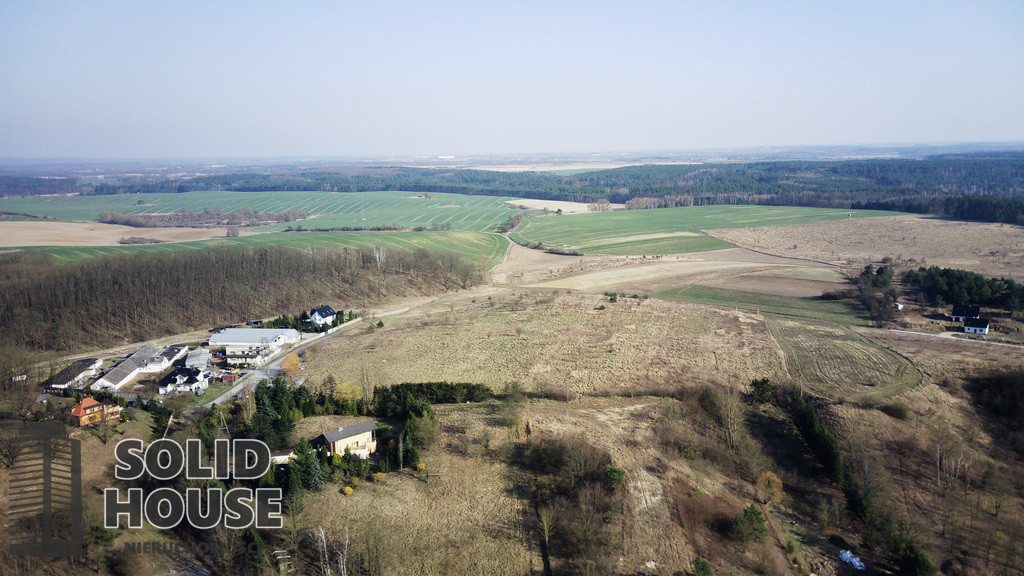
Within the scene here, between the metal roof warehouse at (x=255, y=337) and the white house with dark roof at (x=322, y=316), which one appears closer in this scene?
the metal roof warehouse at (x=255, y=337)

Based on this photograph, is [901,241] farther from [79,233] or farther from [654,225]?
[79,233]

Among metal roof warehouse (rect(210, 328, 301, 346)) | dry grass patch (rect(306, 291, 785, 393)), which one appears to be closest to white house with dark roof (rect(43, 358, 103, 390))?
metal roof warehouse (rect(210, 328, 301, 346))

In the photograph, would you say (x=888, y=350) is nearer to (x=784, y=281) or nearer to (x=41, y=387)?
(x=784, y=281)

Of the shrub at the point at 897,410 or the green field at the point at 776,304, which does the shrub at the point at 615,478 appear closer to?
the shrub at the point at 897,410

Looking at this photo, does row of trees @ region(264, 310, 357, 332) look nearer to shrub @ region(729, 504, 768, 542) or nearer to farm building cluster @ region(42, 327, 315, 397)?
farm building cluster @ region(42, 327, 315, 397)

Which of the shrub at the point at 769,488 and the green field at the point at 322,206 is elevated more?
the green field at the point at 322,206

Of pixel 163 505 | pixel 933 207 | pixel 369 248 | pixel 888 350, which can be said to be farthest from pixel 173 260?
pixel 933 207

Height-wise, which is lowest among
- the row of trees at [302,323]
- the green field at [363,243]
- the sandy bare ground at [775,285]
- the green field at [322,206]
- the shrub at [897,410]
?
the shrub at [897,410]

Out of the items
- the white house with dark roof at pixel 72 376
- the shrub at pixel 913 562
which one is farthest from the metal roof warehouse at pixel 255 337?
the shrub at pixel 913 562
